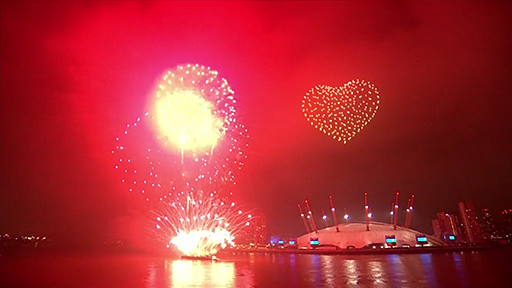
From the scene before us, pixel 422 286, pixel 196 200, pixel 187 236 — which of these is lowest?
pixel 422 286

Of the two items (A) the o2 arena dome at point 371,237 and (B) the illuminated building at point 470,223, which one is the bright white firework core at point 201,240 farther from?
(B) the illuminated building at point 470,223

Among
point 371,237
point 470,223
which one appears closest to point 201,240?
point 371,237

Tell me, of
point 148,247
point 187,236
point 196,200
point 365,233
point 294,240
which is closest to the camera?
point 196,200

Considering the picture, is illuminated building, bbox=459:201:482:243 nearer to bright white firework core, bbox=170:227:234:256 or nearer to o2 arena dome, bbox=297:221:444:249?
o2 arena dome, bbox=297:221:444:249

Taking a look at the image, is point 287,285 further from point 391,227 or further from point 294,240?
point 294,240

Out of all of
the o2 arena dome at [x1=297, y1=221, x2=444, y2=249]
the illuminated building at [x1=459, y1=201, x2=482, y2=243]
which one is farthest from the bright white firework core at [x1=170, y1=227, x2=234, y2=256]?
the illuminated building at [x1=459, y1=201, x2=482, y2=243]

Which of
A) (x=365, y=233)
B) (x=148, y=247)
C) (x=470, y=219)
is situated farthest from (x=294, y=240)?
(x=470, y=219)
